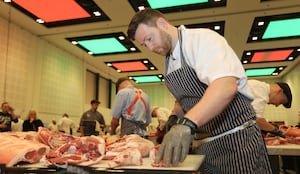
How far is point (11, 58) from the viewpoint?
6.94m

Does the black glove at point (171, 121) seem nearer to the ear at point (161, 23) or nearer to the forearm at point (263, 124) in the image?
the ear at point (161, 23)

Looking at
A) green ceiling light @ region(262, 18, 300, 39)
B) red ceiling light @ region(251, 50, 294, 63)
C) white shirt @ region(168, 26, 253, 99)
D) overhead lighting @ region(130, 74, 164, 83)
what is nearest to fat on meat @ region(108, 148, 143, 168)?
white shirt @ region(168, 26, 253, 99)

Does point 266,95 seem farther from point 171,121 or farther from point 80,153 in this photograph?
point 80,153

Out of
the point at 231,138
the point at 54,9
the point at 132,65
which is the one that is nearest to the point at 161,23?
the point at 231,138

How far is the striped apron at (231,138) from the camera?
1450 millimetres

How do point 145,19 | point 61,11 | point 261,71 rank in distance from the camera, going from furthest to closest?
point 261,71, point 61,11, point 145,19

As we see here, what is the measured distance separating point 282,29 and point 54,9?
5625 millimetres

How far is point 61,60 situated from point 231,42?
5420 mm

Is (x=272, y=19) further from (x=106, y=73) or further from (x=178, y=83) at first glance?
(x=106, y=73)

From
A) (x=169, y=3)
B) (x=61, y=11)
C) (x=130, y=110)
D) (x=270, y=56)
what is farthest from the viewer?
(x=270, y=56)

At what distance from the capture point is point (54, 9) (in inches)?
235

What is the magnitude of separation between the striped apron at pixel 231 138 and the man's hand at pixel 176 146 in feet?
1.51

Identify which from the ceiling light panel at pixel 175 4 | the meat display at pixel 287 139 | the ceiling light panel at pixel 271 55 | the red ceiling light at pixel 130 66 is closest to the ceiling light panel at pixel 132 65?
the red ceiling light at pixel 130 66

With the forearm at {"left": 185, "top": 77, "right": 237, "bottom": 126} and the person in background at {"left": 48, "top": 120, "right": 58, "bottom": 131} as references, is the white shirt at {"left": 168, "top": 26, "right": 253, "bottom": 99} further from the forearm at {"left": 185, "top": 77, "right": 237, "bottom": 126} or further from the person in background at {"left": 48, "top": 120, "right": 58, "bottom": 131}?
the person in background at {"left": 48, "top": 120, "right": 58, "bottom": 131}
